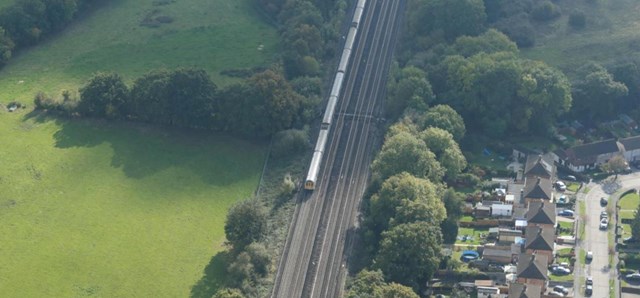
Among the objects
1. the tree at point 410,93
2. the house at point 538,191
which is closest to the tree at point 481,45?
the tree at point 410,93

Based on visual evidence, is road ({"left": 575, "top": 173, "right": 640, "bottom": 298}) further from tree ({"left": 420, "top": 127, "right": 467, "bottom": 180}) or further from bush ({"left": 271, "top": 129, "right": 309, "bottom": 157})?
bush ({"left": 271, "top": 129, "right": 309, "bottom": 157})

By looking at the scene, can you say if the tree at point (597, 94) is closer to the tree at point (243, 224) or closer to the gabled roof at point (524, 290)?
the gabled roof at point (524, 290)

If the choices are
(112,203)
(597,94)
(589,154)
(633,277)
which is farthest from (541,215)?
(112,203)

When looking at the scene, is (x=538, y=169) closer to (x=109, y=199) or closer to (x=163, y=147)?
(x=163, y=147)

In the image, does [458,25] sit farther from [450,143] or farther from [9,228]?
[9,228]

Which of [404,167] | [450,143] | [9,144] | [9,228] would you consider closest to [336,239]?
[404,167]
